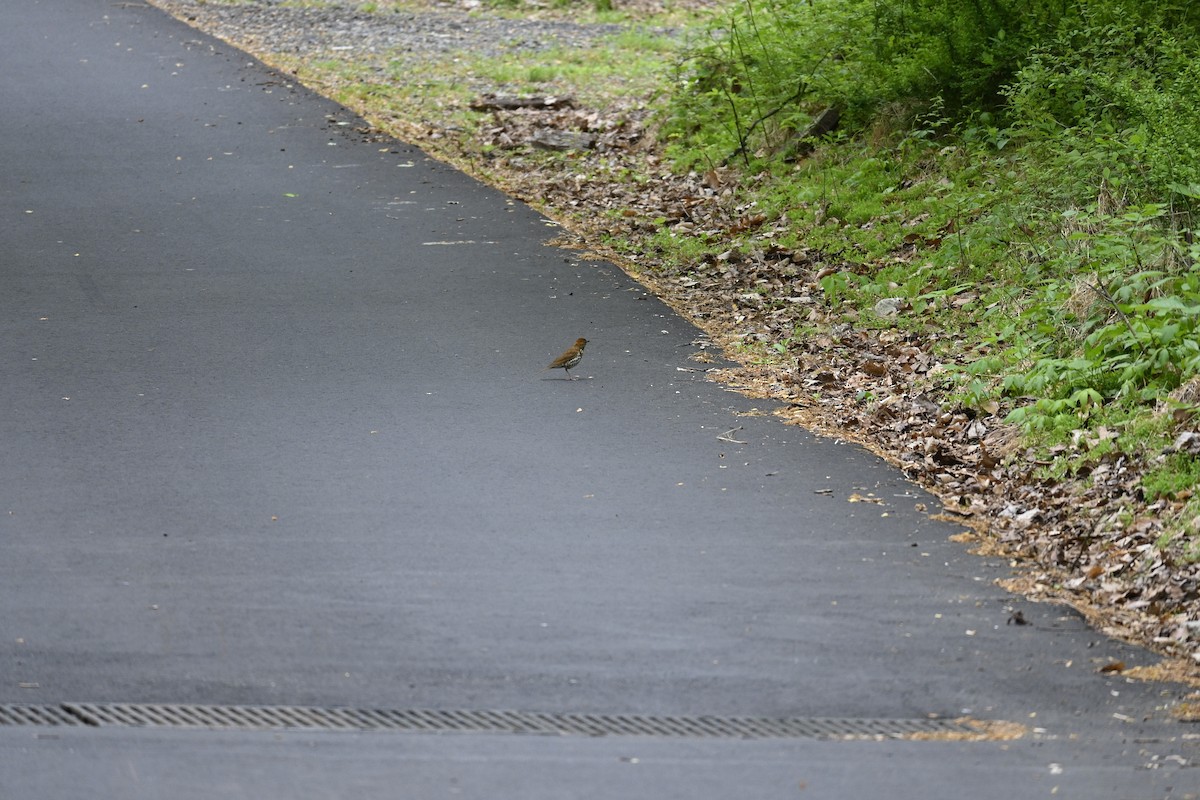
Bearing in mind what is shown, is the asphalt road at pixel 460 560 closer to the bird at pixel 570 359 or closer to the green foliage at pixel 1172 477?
the bird at pixel 570 359

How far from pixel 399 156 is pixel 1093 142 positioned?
7170 millimetres

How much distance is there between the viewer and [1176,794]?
446 centimetres

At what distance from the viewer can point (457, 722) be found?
4879 millimetres

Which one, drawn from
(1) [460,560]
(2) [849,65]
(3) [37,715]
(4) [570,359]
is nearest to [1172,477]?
(1) [460,560]

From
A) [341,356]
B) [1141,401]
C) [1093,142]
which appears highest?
[1093,142]

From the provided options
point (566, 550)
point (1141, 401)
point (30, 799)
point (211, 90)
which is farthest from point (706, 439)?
point (211, 90)

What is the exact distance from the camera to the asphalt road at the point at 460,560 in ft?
15.2

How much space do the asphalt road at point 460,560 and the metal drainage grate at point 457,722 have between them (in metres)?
0.06

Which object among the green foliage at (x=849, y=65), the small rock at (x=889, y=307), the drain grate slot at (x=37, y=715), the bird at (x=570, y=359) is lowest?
the drain grate slot at (x=37, y=715)

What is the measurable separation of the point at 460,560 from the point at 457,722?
1358mm

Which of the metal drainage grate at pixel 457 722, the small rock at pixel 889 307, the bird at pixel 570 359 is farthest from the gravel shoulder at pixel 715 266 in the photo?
the metal drainage grate at pixel 457 722

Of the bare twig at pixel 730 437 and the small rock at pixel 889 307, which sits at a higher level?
the small rock at pixel 889 307

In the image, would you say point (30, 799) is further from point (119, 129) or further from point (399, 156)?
point (119, 129)

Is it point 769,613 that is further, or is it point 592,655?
point 769,613
